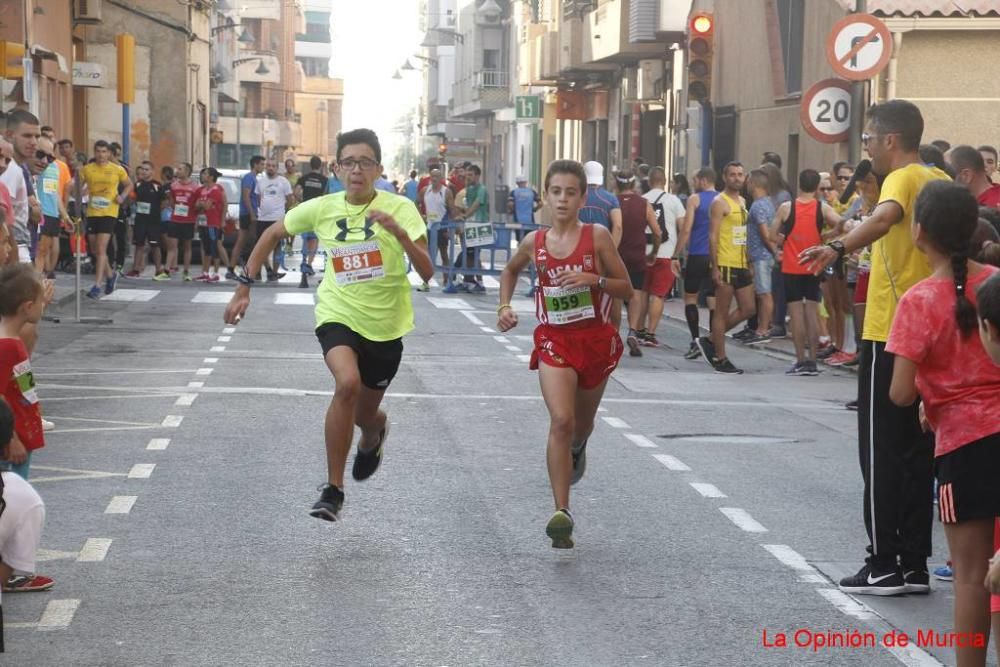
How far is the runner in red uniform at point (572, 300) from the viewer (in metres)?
8.76

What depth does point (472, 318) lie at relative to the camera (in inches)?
930

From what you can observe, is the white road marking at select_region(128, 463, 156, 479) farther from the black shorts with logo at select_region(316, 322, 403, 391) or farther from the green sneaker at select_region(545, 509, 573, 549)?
the green sneaker at select_region(545, 509, 573, 549)

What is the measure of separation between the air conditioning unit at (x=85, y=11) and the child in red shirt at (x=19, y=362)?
3798 centimetres

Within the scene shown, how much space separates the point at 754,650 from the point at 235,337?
1341cm

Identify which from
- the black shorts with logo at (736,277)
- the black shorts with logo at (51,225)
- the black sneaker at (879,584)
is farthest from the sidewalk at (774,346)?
the black sneaker at (879,584)

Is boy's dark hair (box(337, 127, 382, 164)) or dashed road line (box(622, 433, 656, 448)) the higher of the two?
boy's dark hair (box(337, 127, 382, 164))

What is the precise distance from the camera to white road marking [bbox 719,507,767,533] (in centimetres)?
909

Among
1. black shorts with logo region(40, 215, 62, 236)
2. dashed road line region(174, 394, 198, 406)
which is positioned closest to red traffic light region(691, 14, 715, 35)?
black shorts with logo region(40, 215, 62, 236)

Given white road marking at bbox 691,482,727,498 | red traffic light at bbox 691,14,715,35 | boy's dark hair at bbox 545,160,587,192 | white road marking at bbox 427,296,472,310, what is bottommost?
white road marking at bbox 427,296,472,310

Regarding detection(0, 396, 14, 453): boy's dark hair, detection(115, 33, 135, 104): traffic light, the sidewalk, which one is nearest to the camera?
detection(0, 396, 14, 453): boy's dark hair

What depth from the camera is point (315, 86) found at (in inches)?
5856

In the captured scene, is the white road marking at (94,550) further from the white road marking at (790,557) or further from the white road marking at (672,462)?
the white road marking at (672,462)

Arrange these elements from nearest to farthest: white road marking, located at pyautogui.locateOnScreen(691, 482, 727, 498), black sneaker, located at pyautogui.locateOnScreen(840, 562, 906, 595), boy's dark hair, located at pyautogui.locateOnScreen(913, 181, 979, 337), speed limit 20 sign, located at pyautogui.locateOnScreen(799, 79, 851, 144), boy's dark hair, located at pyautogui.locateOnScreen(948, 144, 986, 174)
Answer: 1. boy's dark hair, located at pyautogui.locateOnScreen(913, 181, 979, 337)
2. black sneaker, located at pyautogui.locateOnScreen(840, 562, 906, 595)
3. white road marking, located at pyautogui.locateOnScreen(691, 482, 727, 498)
4. boy's dark hair, located at pyautogui.locateOnScreen(948, 144, 986, 174)
5. speed limit 20 sign, located at pyautogui.locateOnScreen(799, 79, 851, 144)

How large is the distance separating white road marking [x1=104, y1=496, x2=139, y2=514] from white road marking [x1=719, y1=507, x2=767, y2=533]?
292 centimetres
